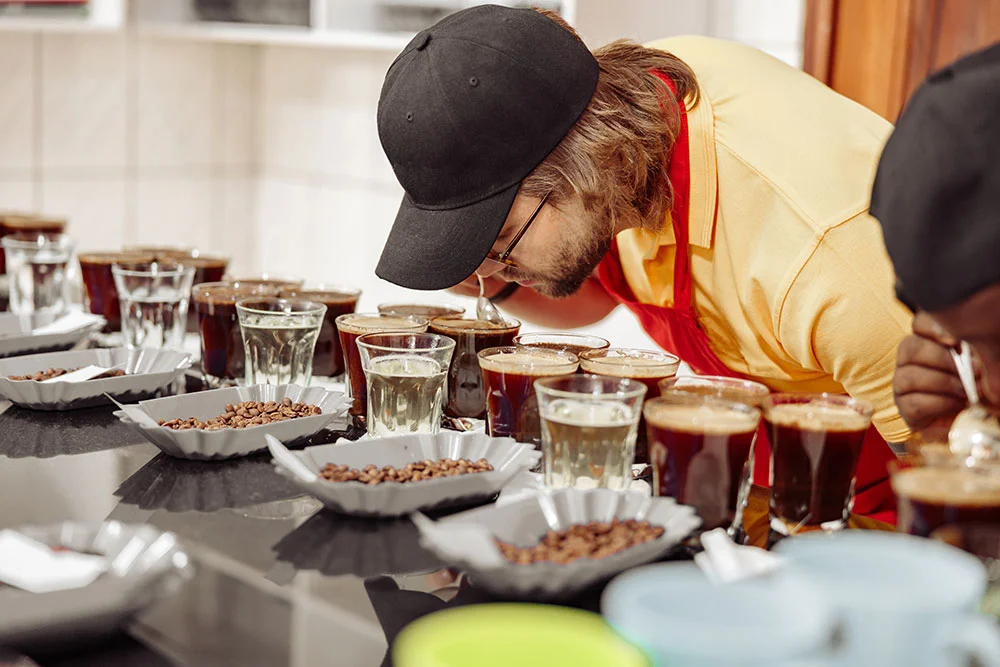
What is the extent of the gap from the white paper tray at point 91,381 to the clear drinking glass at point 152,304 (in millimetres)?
136

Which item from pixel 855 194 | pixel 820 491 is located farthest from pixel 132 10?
pixel 820 491

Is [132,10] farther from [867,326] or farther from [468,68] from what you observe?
[867,326]

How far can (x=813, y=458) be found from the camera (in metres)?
1.11

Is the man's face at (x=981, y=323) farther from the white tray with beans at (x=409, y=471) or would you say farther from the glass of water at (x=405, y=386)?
the glass of water at (x=405, y=386)

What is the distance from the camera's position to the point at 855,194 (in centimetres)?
154

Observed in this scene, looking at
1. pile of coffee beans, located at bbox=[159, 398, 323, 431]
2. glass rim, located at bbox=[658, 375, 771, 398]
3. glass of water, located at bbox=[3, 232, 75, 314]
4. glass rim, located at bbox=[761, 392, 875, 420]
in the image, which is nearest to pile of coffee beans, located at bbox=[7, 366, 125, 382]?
pile of coffee beans, located at bbox=[159, 398, 323, 431]

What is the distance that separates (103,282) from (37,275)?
6.7 inches

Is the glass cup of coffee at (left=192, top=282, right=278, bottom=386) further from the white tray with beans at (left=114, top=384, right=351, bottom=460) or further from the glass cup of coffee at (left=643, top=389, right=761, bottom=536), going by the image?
the glass cup of coffee at (left=643, top=389, right=761, bottom=536)

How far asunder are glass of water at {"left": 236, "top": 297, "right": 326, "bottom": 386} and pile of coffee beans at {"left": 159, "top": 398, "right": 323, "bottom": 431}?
13 centimetres

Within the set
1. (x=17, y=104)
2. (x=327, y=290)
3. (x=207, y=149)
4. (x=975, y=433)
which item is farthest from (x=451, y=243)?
(x=207, y=149)

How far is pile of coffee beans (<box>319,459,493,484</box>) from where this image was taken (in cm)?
119

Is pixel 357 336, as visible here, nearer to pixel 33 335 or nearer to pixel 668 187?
pixel 668 187

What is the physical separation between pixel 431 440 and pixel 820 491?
413 millimetres

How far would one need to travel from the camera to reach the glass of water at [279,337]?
1.58m
